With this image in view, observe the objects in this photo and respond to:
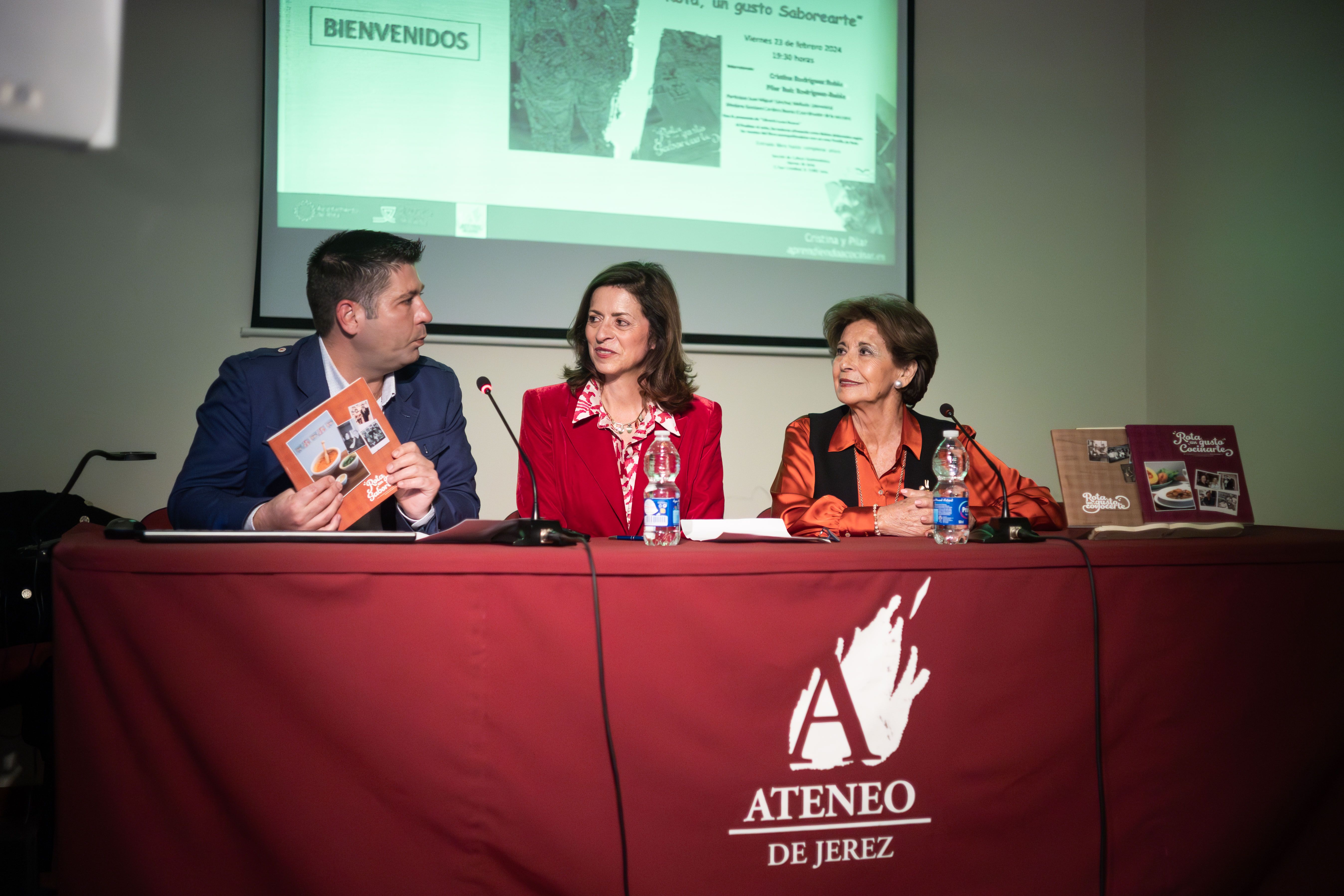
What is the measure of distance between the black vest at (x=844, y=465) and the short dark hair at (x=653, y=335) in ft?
1.26

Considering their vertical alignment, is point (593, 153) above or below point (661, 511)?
above

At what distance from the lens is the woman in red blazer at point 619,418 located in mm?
2248

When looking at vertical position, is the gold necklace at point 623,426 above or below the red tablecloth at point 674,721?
above

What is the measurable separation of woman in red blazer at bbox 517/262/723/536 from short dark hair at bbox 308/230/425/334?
55 cm

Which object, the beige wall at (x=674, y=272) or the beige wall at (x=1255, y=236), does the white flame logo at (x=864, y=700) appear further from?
the beige wall at (x=1255, y=236)

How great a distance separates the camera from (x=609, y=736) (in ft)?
3.95

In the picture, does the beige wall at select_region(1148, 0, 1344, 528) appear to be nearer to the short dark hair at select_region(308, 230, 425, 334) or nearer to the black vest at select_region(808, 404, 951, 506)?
the black vest at select_region(808, 404, 951, 506)

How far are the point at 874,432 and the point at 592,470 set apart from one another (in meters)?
0.76

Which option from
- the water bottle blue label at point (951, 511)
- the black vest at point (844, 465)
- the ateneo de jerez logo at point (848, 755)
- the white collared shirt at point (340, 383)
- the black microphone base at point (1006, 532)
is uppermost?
the white collared shirt at point (340, 383)

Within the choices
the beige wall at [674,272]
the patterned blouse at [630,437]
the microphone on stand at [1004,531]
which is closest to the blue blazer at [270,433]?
the patterned blouse at [630,437]

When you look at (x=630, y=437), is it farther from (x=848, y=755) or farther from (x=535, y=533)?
(x=848, y=755)

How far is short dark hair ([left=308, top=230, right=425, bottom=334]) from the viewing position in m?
1.91

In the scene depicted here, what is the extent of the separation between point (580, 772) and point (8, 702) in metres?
1.58

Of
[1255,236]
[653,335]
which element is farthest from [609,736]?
[1255,236]
